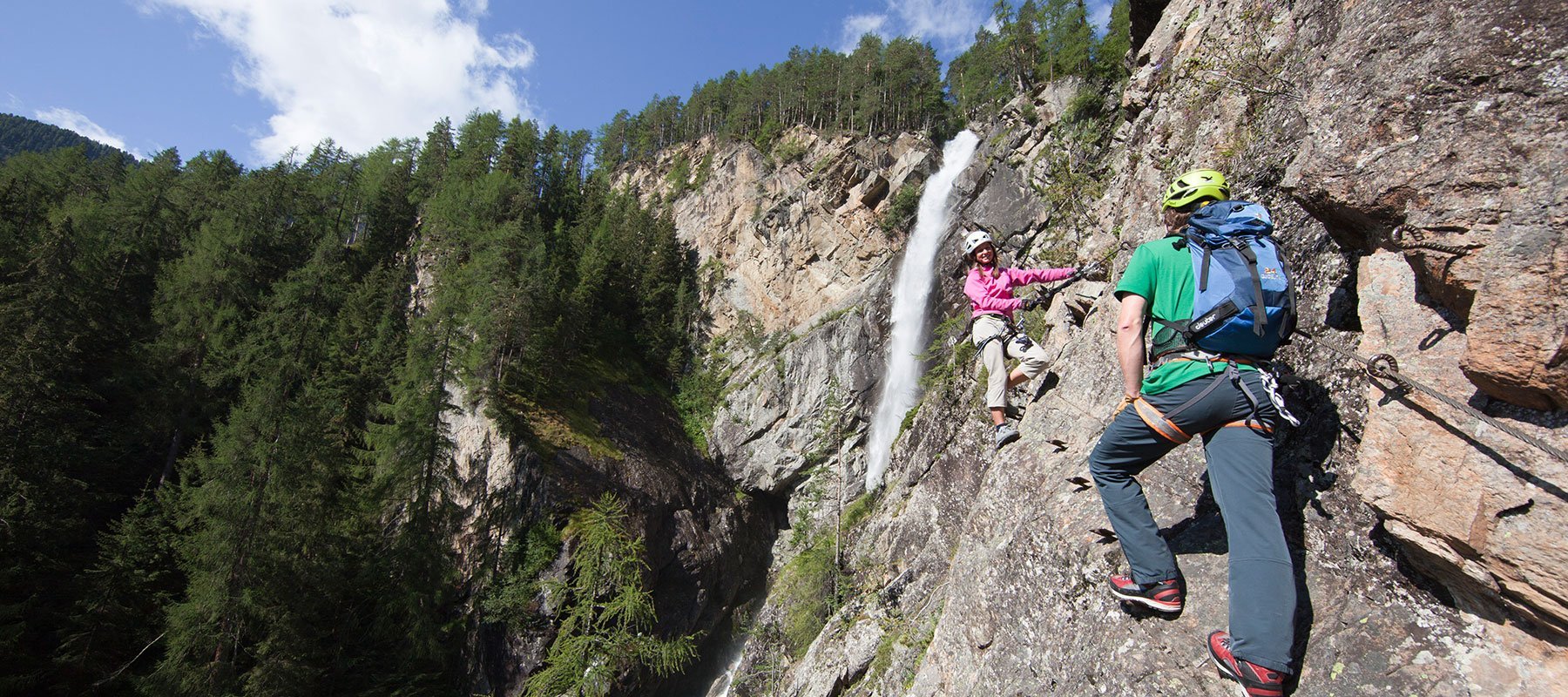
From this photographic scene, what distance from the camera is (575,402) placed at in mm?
28359

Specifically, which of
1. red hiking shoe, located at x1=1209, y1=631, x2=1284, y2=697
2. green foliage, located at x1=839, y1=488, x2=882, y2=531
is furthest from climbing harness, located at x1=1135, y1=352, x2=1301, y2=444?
green foliage, located at x1=839, y1=488, x2=882, y2=531

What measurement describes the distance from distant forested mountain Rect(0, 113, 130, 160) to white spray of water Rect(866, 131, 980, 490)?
216 metres

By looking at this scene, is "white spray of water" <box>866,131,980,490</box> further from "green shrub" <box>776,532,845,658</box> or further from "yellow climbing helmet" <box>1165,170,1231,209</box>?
"yellow climbing helmet" <box>1165,170,1231,209</box>

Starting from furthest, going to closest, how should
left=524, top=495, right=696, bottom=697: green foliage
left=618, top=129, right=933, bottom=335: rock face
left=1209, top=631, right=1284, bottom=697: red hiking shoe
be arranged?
1. left=618, top=129, right=933, bottom=335: rock face
2. left=524, top=495, right=696, bottom=697: green foliage
3. left=1209, top=631, right=1284, bottom=697: red hiking shoe

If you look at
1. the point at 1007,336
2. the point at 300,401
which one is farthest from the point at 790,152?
the point at 1007,336

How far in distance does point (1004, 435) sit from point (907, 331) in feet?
75.0

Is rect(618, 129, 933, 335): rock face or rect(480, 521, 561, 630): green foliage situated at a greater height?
rect(618, 129, 933, 335): rock face

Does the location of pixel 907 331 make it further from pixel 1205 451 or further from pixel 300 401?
pixel 1205 451

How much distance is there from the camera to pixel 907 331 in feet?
95.7

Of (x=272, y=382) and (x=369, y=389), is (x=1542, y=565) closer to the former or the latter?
(x=272, y=382)

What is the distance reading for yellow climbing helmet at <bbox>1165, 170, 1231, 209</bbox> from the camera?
3797mm

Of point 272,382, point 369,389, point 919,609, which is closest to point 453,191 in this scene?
point 369,389

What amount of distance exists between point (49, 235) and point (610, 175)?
125 feet

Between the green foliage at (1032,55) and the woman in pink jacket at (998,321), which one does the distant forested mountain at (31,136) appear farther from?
the woman in pink jacket at (998,321)
